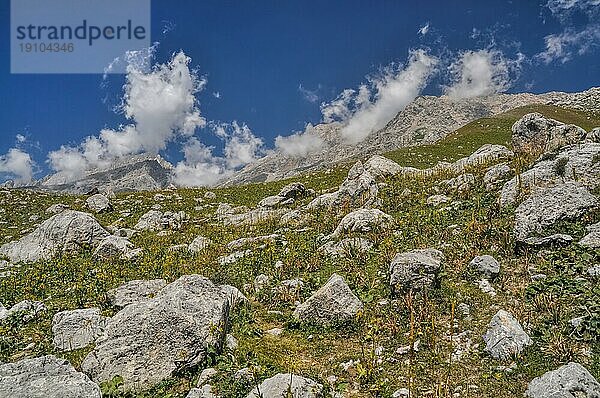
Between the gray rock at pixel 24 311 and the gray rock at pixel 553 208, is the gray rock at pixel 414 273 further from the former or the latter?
the gray rock at pixel 24 311

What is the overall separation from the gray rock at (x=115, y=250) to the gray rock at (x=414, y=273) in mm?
14086

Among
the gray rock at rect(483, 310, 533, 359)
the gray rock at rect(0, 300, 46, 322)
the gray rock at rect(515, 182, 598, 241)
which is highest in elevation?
the gray rock at rect(515, 182, 598, 241)

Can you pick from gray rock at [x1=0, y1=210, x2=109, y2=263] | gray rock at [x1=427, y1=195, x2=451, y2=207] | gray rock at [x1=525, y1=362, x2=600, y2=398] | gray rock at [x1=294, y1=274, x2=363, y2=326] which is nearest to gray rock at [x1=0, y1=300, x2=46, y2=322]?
gray rock at [x1=294, y1=274, x2=363, y2=326]

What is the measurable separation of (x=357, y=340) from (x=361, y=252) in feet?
17.9

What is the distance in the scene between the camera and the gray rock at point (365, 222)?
17875 millimetres

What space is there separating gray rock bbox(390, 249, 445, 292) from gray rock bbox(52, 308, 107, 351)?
8.58 m

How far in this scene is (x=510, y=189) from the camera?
649 inches

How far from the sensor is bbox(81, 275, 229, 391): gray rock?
356 inches

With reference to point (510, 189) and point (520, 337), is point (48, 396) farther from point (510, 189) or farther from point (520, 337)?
point (510, 189)

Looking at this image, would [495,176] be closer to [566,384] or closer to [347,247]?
[347,247]

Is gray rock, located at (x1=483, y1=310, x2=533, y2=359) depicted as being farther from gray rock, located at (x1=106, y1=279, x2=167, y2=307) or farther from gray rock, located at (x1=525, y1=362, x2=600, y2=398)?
gray rock, located at (x1=106, y1=279, x2=167, y2=307)

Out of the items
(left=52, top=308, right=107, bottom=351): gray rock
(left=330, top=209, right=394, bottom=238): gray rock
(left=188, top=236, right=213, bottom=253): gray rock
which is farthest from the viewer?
(left=188, top=236, right=213, bottom=253): gray rock

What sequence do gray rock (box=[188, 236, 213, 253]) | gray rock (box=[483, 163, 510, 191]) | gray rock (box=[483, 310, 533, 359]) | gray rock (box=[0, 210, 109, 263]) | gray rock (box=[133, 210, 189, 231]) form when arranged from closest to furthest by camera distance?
1. gray rock (box=[483, 310, 533, 359])
2. gray rock (box=[483, 163, 510, 191])
3. gray rock (box=[188, 236, 213, 253])
4. gray rock (box=[0, 210, 109, 263])
5. gray rock (box=[133, 210, 189, 231])

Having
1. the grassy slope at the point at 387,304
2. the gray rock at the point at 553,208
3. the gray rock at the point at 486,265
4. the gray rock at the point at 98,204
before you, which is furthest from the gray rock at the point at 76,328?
the gray rock at the point at 98,204
